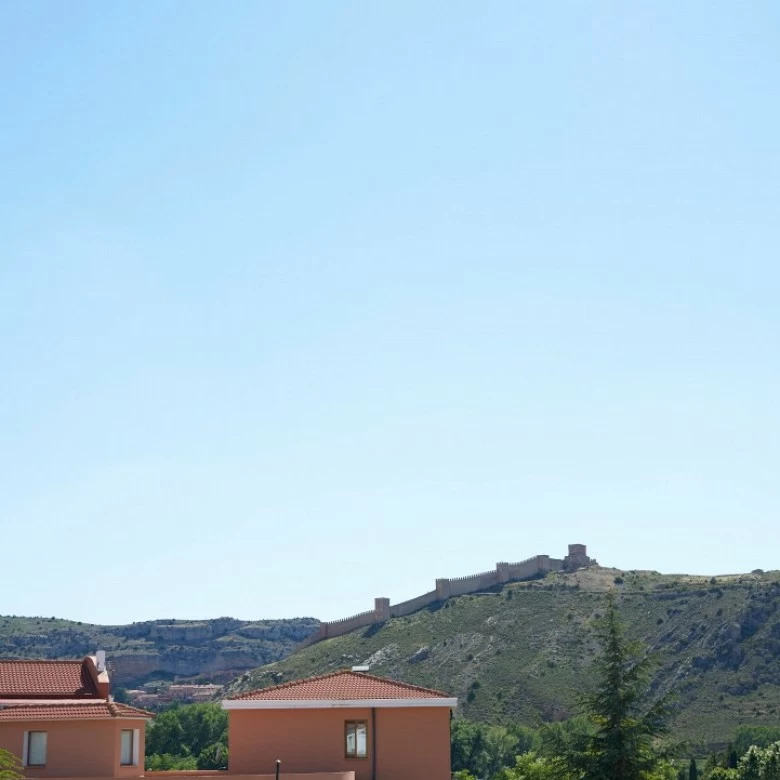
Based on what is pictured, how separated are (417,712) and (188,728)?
81.7m

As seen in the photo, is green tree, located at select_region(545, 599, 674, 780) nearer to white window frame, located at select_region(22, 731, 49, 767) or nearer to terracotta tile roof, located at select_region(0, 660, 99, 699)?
white window frame, located at select_region(22, 731, 49, 767)

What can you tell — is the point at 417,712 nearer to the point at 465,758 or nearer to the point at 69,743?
the point at 69,743

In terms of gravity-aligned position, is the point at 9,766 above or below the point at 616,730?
below

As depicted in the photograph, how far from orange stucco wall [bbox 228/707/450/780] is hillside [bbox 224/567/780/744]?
64.1m

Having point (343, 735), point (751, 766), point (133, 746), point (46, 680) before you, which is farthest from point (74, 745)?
point (751, 766)

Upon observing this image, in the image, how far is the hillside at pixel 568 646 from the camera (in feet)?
342

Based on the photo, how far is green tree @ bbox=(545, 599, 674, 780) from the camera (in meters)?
32.1

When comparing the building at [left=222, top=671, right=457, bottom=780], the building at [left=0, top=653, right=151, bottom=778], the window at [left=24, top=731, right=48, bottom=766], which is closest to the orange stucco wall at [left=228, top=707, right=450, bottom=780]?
the building at [left=222, top=671, right=457, bottom=780]

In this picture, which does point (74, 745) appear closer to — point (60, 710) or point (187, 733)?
point (60, 710)

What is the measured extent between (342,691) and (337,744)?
4.73 feet

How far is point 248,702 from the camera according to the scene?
35031mm

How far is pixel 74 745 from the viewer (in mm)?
32781

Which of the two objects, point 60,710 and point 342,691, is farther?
point 342,691

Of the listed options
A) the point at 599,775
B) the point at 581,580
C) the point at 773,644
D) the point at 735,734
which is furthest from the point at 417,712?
the point at 581,580
